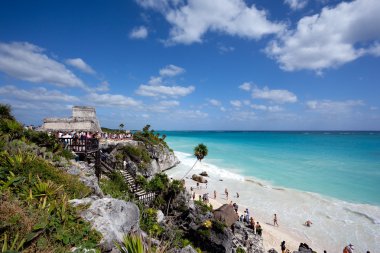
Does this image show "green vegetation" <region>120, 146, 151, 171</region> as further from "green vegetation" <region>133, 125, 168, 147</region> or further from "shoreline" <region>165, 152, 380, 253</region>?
"shoreline" <region>165, 152, 380, 253</region>

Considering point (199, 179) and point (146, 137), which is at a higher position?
point (146, 137)

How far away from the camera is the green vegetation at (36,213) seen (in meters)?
4.66

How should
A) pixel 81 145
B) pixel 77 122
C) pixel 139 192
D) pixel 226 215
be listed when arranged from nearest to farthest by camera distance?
pixel 81 145 < pixel 226 215 < pixel 139 192 < pixel 77 122

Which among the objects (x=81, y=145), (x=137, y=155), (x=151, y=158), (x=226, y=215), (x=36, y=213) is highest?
(x=81, y=145)

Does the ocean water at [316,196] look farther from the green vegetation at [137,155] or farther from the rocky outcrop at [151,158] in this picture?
the green vegetation at [137,155]

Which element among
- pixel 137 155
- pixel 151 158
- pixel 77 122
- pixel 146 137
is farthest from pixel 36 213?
pixel 146 137

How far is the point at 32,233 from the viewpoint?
15.5ft

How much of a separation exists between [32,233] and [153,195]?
15.2m

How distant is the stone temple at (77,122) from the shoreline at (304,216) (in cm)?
1725

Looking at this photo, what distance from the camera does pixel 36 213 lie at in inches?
209

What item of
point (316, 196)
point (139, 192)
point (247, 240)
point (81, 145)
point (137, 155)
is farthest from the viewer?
point (137, 155)

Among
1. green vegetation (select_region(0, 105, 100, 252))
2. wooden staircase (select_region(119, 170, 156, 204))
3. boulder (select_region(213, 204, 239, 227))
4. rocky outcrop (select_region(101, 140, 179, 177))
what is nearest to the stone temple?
rocky outcrop (select_region(101, 140, 179, 177))

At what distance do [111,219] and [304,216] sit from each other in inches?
934

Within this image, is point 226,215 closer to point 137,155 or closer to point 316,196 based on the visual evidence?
point 137,155
